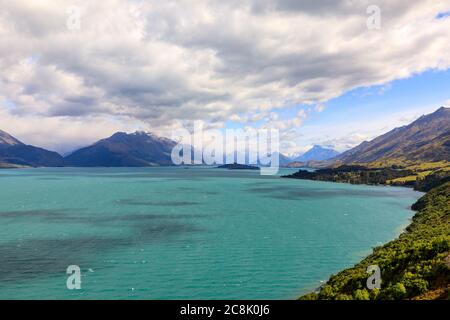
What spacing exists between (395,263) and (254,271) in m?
32.1

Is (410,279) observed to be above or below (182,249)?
above

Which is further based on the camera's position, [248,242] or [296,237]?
[296,237]

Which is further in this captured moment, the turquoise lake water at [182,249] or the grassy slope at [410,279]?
the turquoise lake water at [182,249]

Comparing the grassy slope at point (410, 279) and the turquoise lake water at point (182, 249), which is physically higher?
the grassy slope at point (410, 279)

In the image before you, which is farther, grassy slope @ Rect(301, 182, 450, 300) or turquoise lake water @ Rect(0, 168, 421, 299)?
turquoise lake water @ Rect(0, 168, 421, 299)

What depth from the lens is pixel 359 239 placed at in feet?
370

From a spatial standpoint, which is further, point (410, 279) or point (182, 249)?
point (182, 249)

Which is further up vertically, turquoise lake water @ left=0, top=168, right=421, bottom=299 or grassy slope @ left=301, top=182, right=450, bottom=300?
grassy slope @ left=301, top=182, right=450, bottom=300
